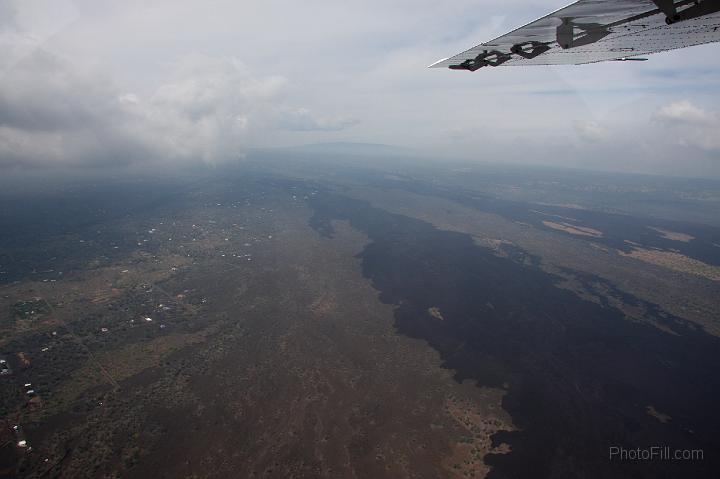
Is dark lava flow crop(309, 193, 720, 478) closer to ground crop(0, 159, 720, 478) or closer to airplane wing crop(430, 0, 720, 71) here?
ground crop(0, 159, 720, 478)

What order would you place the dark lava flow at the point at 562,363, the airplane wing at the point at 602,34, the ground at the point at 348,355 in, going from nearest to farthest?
the airplane wing at the point at 602,34, the ground at the point at 348,355, the dark lava flow at the point at 562,363

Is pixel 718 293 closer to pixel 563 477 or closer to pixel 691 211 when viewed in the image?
pixel 563 477

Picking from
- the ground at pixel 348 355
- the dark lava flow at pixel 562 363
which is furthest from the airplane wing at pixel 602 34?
the dark lava flow at pixel 562 363

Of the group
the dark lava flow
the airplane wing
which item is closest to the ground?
the dark lava flow

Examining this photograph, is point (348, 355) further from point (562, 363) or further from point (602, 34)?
point (602, 34)

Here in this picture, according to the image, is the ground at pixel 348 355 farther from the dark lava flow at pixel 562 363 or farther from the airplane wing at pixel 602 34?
the airplane wing at pixel 602 34

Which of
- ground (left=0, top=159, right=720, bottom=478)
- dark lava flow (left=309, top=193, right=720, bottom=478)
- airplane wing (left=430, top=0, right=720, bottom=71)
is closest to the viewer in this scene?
airplane wing (left=430, top=0, right=720, bottom=71)

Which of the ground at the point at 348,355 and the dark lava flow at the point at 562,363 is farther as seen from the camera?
the dark lava flow at the point at 562,363

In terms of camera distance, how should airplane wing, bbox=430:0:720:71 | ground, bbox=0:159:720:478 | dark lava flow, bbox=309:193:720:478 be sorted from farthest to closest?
dark lava flow, bbox=309:193:720:478
ground, bbox=0:159:720:478
airplane wing, bbox=430:0:720:71
